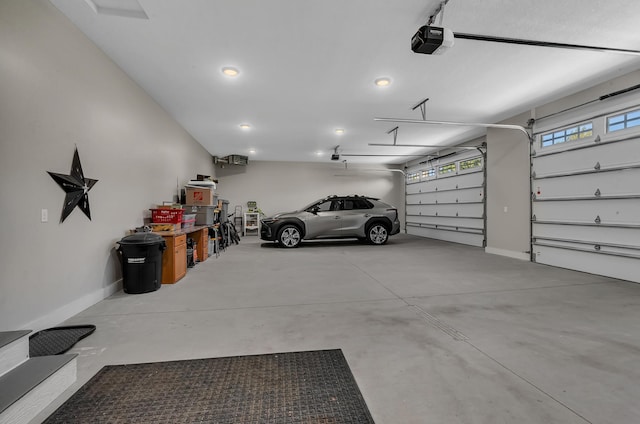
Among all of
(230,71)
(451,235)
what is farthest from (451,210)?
(230,71)

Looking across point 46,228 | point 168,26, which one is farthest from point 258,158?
point 46,228

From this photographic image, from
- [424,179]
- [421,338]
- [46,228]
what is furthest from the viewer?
[424,179]

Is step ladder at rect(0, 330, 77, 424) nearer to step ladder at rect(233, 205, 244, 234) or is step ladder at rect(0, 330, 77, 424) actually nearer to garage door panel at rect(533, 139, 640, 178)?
garage door panel at rect(533, 139, 640, 178)

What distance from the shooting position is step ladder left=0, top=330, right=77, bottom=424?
1.36m

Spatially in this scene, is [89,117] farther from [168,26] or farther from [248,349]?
[248,349]

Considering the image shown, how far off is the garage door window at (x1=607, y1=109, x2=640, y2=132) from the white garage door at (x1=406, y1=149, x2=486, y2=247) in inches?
115

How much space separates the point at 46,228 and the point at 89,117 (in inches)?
52.7

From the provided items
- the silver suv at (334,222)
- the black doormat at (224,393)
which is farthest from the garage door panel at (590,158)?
the black doormat at (224,393)

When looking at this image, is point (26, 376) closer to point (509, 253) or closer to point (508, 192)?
point (509, 253)

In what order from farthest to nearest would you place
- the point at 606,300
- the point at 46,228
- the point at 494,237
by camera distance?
the point at 494,237 < the point at 606,300 < the point at 46,228

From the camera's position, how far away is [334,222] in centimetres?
796

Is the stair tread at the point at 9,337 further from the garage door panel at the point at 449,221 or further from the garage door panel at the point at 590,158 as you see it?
the garage door panel at the point at 449,221

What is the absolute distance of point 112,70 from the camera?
12.0 ft

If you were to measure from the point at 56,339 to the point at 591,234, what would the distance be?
6868 mm
